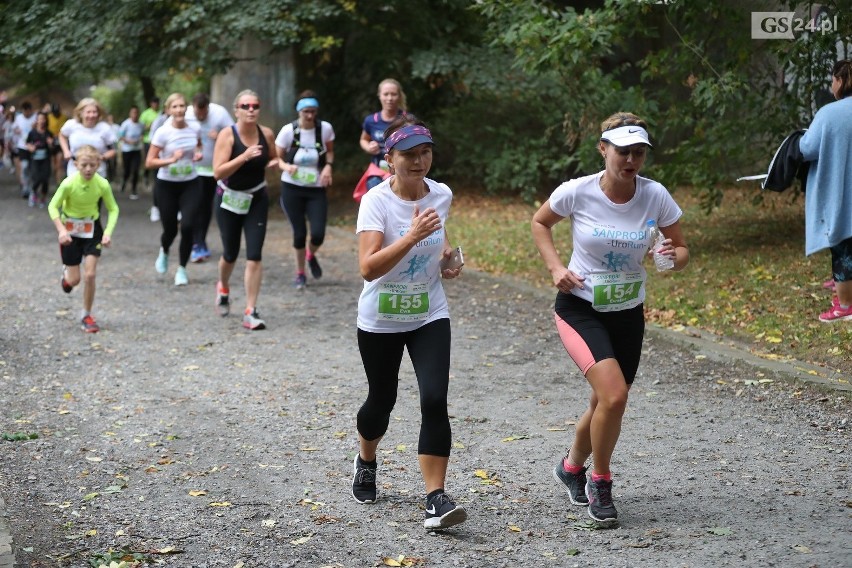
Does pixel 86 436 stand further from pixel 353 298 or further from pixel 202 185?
pixel 202 185

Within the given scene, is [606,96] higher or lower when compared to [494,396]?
higher

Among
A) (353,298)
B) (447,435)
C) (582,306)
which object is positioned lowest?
(353,298)

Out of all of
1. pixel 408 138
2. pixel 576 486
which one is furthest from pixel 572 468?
pixel 408 138

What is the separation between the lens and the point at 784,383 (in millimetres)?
8344

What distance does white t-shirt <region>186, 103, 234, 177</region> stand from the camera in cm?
1404

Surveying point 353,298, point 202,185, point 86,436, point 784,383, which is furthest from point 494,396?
point 202,185

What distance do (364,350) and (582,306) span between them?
1.03m

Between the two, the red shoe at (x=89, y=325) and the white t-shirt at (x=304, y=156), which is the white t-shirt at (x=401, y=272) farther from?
the white t-shirt at (x=304, y=156)

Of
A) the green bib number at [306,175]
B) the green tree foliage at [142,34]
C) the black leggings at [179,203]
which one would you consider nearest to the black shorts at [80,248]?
the green bib number at [306,175]

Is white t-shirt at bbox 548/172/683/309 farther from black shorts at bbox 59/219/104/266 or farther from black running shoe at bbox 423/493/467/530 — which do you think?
black shorts at bbox 59/219/104/266

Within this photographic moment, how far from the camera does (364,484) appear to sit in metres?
6.07

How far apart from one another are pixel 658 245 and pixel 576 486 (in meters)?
1.24

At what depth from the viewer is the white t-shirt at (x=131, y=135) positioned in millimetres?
26641

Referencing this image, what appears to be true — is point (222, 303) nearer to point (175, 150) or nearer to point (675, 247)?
point (175, 150)
